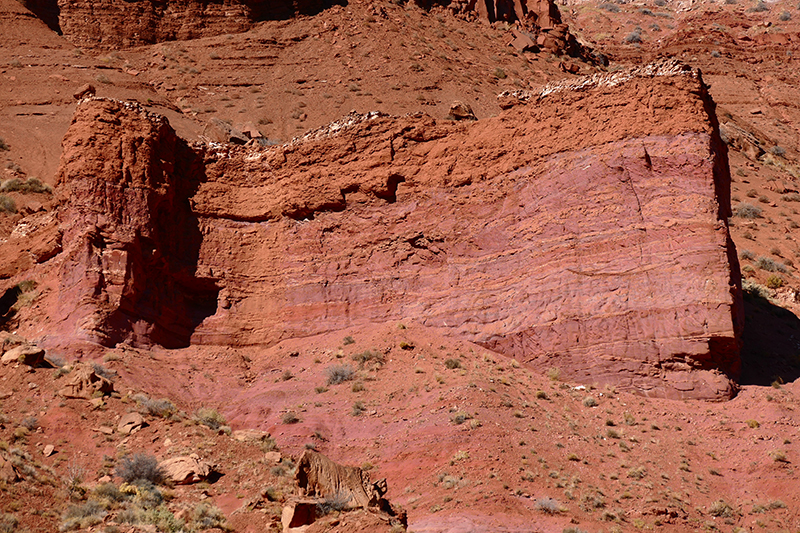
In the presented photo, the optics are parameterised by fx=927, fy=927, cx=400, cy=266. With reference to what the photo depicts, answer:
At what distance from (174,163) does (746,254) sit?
2010 centimetres

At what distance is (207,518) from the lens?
13.9 m

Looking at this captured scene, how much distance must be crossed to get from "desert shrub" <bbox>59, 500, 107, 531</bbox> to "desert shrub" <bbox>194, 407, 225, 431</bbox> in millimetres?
5158

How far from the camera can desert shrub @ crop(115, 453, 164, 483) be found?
1519cm

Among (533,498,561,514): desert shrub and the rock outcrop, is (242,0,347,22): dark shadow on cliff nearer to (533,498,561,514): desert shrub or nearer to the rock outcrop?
the rock outcrop

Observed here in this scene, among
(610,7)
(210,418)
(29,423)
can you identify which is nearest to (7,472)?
(29,423)

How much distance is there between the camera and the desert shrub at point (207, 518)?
1366 centimetres

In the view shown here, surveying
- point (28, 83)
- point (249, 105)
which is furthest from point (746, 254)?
point (28, 83)

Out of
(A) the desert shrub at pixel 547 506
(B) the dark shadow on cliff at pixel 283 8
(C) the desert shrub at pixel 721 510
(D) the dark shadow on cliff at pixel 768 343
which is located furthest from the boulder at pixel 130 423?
(B) the dark shadow on cliff at pixel 283 8

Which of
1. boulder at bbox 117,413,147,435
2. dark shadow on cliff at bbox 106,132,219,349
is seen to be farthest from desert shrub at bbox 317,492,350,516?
dark shadow on cliff at bbox 106,132,219,349

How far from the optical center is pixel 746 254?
3309 centimetres

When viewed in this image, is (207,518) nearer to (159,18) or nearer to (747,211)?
(747,211)

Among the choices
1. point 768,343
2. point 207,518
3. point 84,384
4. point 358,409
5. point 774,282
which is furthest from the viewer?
point 774,282

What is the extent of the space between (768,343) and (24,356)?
57.8 feet

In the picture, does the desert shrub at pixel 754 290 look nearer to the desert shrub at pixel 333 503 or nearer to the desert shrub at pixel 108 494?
the desert shrub at pixel 333 503
